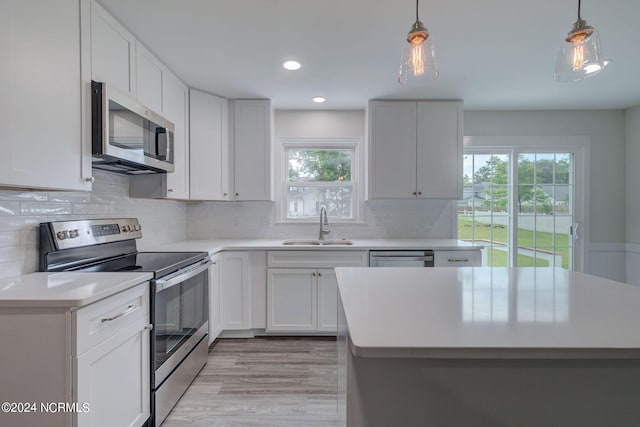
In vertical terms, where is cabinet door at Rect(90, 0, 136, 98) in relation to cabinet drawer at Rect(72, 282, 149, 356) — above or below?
above

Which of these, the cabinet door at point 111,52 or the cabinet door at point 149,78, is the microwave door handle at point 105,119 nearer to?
Answer: the cabinet door at point 111,52

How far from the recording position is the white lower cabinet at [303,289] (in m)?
2.75

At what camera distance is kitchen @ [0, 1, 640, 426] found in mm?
1318

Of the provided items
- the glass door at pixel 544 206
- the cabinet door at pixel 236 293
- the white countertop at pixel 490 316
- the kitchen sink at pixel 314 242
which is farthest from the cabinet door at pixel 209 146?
the glass door at pixel 544 206

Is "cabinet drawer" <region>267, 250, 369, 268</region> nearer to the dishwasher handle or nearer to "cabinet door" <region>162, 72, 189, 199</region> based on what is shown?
the dishwasher handle

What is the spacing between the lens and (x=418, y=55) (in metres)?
1.20

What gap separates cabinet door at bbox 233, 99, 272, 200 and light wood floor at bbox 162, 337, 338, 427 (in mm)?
1465

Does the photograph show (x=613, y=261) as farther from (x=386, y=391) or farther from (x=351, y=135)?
(x=386, y=391)

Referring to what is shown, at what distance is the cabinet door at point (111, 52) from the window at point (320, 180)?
176 centimetres

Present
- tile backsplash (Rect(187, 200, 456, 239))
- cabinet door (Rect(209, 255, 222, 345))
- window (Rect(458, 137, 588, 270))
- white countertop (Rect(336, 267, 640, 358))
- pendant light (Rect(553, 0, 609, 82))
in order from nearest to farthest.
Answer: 1. white countertop (Rect(336, 267, 640, 358))
2. pendant light (Rect(553, 0, 609, 82))
3. cabinet door (Rect(209, 255, 222, 345))
4. tile backsplash (Rect(187, 200, 456, 239))
5. window (Rect(458, 137, 588, 270))

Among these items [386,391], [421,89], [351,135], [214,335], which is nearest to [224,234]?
[214,335]

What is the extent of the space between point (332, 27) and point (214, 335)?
99.3 inches

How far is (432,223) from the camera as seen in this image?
11.0 feet

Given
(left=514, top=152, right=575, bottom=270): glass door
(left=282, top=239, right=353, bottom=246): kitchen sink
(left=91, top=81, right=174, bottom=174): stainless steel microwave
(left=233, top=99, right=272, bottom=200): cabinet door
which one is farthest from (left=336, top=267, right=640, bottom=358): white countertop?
(left=514, top=152, right=575, bottom=270): glass door
